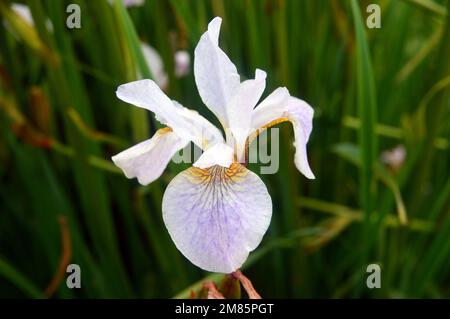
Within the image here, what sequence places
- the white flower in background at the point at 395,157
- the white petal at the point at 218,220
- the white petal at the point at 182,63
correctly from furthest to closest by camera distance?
the white flower in background at the point at 395,157, the white petal at the point at 182,63, the white petal at the point at 218,220

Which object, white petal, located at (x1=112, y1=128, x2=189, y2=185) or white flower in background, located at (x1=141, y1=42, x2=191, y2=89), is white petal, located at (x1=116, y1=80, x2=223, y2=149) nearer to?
white petal, located at (x1=112, y1=128, x2=189, y2=185)

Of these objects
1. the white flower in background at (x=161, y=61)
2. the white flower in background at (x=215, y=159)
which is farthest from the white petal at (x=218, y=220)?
the white flower in background at (x=161, y=61)

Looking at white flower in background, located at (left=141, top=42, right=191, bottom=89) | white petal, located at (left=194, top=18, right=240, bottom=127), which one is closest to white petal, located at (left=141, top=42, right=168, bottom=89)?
white flower in background, located at (left=141, top=42, right=191, bottom=89)

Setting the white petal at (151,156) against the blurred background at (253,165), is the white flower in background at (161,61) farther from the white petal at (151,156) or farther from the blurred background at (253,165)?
the white petal at (151,156)

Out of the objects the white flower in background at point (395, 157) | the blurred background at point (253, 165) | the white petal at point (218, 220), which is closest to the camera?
the white petal at point (218, 220)

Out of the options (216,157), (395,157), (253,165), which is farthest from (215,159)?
(395,157)

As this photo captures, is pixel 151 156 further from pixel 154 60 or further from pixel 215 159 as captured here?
pixel 154 60

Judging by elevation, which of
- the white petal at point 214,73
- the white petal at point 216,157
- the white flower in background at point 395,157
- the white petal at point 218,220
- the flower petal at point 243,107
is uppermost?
the white petal at point 214,73
